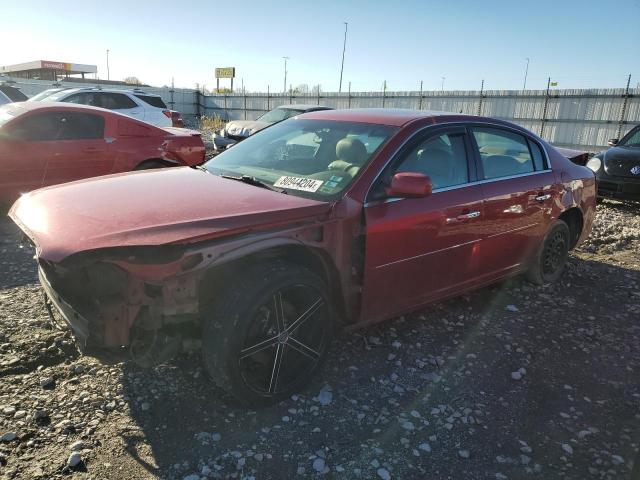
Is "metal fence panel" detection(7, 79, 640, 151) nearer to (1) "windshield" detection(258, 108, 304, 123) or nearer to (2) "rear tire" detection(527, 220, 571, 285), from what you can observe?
(1) "windshield" detection(258, 108, 304, 123)

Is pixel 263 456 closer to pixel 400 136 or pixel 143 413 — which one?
pixel 143 413

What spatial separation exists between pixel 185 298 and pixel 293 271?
0.62 meters

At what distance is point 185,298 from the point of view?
252cm

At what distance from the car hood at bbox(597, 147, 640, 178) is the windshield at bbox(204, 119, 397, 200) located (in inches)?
280

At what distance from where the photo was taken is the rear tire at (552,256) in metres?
4.88

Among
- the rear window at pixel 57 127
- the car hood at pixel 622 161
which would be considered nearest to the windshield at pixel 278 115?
the rear window at pixel 57 127

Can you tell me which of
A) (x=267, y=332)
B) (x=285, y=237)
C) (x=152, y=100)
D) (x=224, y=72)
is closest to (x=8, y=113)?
(x=285, y=237)

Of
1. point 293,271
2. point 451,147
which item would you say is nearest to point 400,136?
point 451,147

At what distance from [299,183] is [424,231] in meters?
0.92

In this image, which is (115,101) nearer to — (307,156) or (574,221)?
(307,156)

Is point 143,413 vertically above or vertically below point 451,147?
below

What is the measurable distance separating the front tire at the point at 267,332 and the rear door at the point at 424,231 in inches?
16.7

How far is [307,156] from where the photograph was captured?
12.1 ft

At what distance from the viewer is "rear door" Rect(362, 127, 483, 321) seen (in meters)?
3.22
